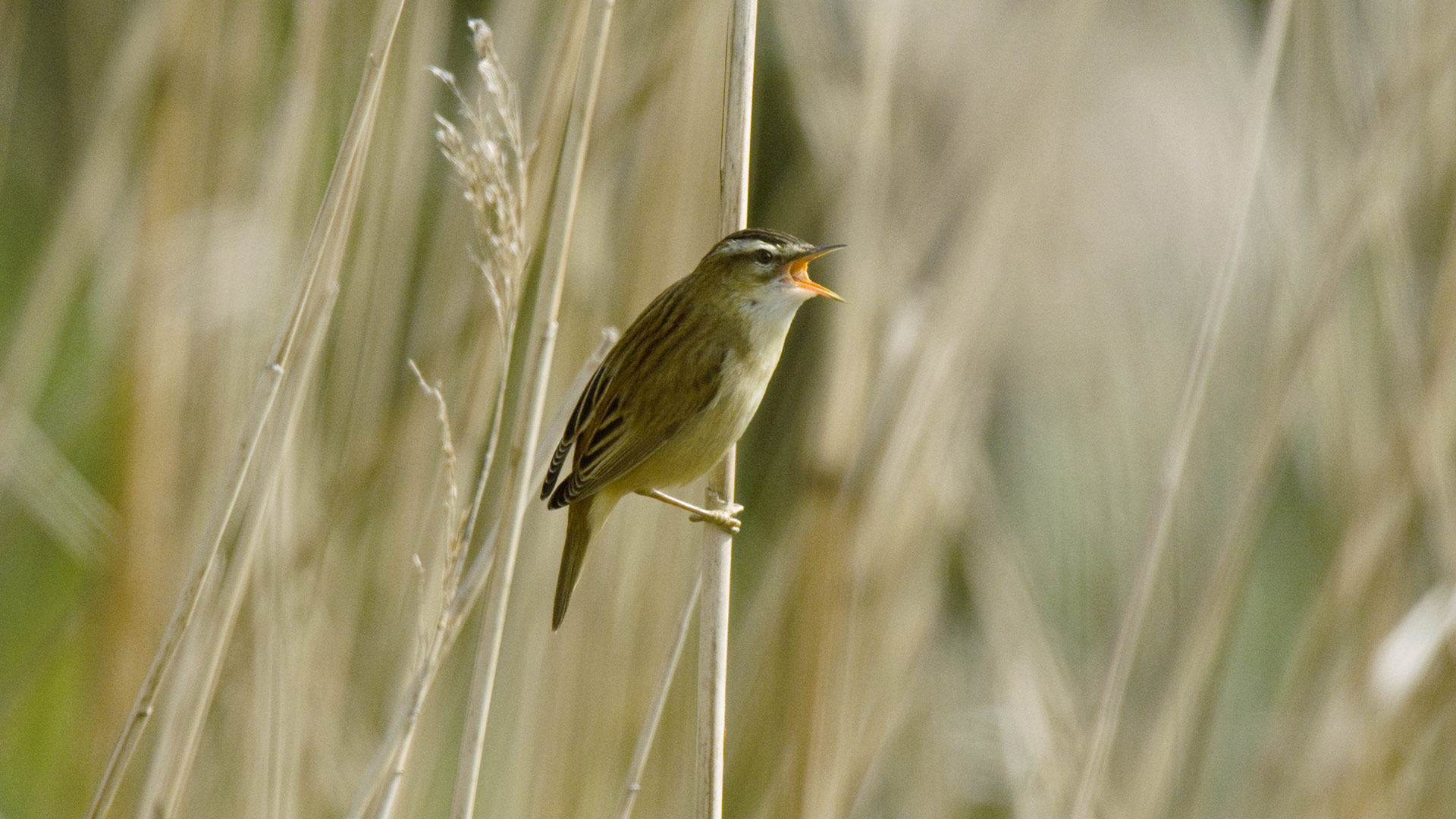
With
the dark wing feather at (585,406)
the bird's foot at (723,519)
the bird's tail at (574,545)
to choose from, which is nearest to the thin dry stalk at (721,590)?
the bird's foot at (723,519)

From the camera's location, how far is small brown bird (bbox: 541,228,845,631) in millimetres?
2232

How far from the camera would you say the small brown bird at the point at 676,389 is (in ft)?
7.32

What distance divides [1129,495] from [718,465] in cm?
169

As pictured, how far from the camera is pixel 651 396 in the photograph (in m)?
2.31

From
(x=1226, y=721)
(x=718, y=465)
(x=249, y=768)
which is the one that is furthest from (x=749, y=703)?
(x=1226, y=721)

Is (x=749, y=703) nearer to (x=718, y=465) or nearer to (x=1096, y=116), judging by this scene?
(x=718, y=465)

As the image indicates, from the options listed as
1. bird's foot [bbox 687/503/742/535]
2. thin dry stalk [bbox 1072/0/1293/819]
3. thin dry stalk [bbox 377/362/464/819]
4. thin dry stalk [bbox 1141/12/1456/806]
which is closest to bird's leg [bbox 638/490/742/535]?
bird's foot [bbox 687/503/742/535]

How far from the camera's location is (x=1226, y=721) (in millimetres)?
3807

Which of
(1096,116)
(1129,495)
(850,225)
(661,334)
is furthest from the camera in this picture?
(1096,116)

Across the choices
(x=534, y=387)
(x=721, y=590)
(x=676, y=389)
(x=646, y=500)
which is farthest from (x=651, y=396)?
(x=534, y=387)

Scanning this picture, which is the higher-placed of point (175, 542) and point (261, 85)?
point (261, 85)

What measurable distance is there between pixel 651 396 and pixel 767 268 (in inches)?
13.1

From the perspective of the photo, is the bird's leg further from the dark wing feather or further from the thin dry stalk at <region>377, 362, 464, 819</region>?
the thin dry stalk at <region>377, 362, 464, 819</region>

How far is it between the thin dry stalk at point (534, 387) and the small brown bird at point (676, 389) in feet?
2.26
